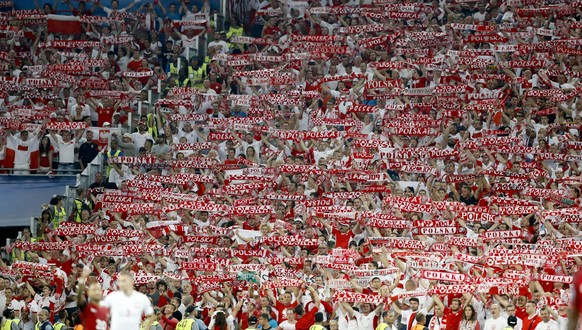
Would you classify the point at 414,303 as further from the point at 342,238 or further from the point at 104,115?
the point at 104,115

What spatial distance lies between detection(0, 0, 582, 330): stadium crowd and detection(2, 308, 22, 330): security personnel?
0.03 m

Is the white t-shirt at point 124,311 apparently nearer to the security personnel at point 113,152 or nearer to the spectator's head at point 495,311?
the spectator's head at point 495,311

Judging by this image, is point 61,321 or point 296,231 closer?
point 61,321

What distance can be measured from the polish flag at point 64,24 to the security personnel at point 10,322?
12084mm

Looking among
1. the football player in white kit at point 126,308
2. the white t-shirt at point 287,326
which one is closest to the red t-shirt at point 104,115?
the white t-shirt at point 287,326

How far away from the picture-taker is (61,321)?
23.8 m

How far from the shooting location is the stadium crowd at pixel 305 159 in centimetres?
2305

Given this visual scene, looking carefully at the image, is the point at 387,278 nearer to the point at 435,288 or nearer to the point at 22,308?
the point at 435,288

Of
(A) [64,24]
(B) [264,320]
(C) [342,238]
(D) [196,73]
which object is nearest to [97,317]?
(B) [264,320]

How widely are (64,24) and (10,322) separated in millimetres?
12897

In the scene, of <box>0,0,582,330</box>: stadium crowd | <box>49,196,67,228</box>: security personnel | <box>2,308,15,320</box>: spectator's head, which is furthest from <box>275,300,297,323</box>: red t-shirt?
<box>49,196,67,228</box>: security personnel

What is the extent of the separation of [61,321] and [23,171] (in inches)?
281

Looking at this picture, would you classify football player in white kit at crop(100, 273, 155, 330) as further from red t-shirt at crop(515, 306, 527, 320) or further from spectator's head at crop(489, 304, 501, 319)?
red t-shirt at crop(515, 306, 527, 320)

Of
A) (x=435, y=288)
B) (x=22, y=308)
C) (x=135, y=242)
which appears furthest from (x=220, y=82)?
(x=435, y=288)
